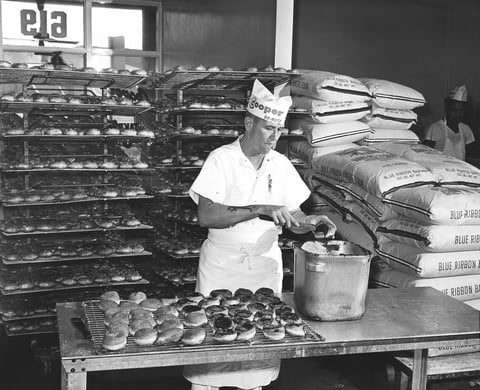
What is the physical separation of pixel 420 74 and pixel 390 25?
23.2 inches

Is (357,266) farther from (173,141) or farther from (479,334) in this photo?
(173,141)

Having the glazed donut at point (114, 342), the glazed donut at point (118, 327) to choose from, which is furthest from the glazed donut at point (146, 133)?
the glazed donut at point (114, 342)

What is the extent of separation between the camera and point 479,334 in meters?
2.56

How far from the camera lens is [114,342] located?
2.15 meters

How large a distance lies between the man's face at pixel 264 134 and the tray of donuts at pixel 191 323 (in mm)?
819

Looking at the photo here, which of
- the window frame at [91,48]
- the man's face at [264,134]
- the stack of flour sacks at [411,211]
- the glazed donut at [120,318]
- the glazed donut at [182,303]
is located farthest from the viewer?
the window frame at [91,48]

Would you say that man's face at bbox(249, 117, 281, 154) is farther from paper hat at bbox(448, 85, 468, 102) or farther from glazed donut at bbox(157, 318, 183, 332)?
paper hat at bbox(448, 85, 468, 102)

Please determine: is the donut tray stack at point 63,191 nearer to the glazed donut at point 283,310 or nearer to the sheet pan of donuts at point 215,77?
the sheet pan of donuts at point 215,77

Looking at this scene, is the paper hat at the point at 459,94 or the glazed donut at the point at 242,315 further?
the paper hat at the point at 459,94

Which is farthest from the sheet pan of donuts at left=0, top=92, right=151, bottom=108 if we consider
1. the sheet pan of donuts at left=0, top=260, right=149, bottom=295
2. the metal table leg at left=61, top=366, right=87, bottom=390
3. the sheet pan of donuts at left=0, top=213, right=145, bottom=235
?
the metal table leg at left=61, top=366, right=87, bottom=390

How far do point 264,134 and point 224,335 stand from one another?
123 cm

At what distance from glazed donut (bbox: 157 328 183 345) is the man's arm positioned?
72 centimetres

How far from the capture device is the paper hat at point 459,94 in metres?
6.02

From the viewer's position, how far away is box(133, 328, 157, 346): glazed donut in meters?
2.22
